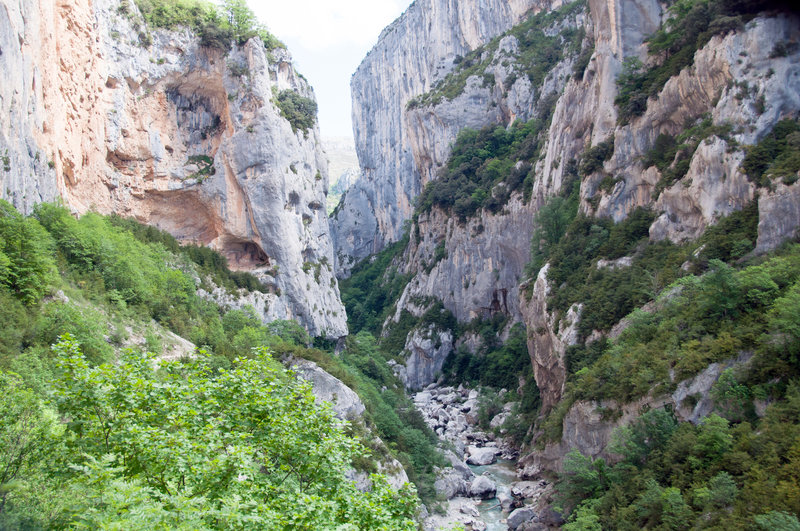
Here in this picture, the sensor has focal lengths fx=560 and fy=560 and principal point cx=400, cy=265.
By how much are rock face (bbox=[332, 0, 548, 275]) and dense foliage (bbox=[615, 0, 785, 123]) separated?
137 feet

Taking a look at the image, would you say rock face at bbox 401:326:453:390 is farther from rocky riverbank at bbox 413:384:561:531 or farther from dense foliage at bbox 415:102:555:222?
rocky riverbank at bbox 413:384:561:531

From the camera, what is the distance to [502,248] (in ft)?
171

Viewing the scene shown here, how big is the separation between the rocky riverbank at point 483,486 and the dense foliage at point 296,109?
80.8 feet

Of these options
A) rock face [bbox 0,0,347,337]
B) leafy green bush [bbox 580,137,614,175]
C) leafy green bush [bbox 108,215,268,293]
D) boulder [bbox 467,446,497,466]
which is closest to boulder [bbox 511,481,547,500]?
boulder [bbox 467,446,497,466]

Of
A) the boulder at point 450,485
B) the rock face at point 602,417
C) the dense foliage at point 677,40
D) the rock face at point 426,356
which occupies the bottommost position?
the boulder at point 450,485

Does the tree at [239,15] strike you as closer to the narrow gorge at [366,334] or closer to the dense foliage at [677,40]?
the narrow gorge at [366,334]

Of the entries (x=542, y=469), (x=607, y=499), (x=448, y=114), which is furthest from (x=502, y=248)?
(x=607, y=499)

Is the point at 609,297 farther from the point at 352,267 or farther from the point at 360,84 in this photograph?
the point at 360,84

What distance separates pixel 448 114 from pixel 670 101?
4114 centimetres

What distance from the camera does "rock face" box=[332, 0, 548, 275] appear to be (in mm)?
78250

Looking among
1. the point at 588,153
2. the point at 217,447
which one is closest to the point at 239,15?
the point at 588,153

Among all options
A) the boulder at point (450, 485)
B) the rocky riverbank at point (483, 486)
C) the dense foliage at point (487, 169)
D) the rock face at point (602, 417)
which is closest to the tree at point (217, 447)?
the rocky riverbank at point (483, 486)

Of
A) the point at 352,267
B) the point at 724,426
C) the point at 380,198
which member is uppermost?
the point at 380,198

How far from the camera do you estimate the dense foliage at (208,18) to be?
36.1 m
